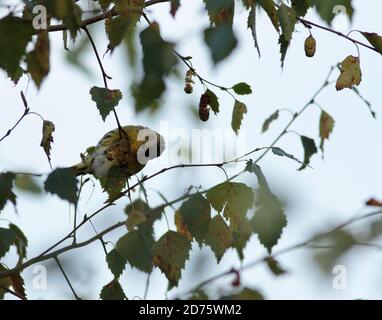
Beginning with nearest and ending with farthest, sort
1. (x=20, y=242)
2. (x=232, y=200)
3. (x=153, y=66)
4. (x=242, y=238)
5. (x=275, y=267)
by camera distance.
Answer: (x=153, y=66) → (x=232, y=200) → (x=20, y=242) → (x=275, y=267) → (x=242, y=238)

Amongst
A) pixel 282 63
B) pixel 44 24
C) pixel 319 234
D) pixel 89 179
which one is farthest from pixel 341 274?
pixel 89 179

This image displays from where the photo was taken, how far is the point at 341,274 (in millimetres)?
1494

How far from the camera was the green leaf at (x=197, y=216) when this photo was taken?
2.28 meters

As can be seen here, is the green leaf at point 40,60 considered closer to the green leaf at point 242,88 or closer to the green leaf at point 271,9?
the green leaf at point 271,9

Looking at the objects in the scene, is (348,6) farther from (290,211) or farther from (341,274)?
(341,274)

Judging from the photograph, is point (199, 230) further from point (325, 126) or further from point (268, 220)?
point (325, 126)

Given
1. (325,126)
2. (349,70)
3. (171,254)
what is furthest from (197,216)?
(325,126)

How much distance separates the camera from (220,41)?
4.19 ft

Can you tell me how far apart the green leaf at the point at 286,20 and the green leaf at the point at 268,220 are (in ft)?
1.33

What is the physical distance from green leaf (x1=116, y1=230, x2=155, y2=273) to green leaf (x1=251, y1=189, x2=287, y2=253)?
516mm

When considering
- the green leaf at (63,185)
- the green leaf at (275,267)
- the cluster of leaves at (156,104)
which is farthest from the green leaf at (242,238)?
the green leaf at (63,185)

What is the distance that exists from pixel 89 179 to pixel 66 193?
903 millimetres

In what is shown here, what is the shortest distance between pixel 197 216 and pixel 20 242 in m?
0.81

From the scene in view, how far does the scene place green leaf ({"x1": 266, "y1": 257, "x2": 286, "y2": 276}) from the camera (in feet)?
9.39
